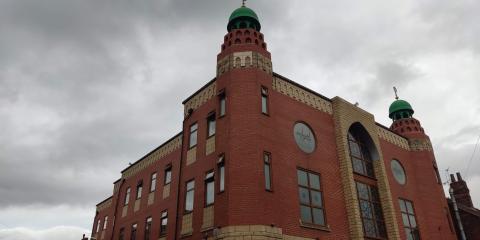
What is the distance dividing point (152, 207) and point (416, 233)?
18122mm

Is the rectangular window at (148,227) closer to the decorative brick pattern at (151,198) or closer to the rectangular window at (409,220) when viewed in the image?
the decorative brick pattern at (151,198)

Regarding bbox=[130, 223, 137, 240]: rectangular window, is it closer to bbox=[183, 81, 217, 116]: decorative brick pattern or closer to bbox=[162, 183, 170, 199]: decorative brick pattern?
bbox=[162, 183, 170, 199]: decorative brick pattern

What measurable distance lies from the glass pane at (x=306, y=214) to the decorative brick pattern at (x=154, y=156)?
11.0 meters

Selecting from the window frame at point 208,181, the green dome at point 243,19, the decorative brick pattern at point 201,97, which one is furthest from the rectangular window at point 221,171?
the green dome at point 243,19

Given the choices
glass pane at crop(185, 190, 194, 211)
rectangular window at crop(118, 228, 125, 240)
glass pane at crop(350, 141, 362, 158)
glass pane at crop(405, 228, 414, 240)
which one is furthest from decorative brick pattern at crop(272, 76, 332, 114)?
rectangular window at crop(118, 228, 125, 240)

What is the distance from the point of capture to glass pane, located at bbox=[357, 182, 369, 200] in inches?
886

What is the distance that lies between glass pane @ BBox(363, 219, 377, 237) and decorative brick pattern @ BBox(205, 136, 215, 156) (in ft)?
31.8

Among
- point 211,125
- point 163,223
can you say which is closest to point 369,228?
point 211,125

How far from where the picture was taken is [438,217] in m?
26.8

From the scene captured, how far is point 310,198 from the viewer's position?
19375 mm

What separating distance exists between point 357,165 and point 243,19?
11471 mm

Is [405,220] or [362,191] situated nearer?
[362,191]

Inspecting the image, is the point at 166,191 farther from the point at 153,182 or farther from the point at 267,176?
the point at 267,176

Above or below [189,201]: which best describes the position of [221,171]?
above
